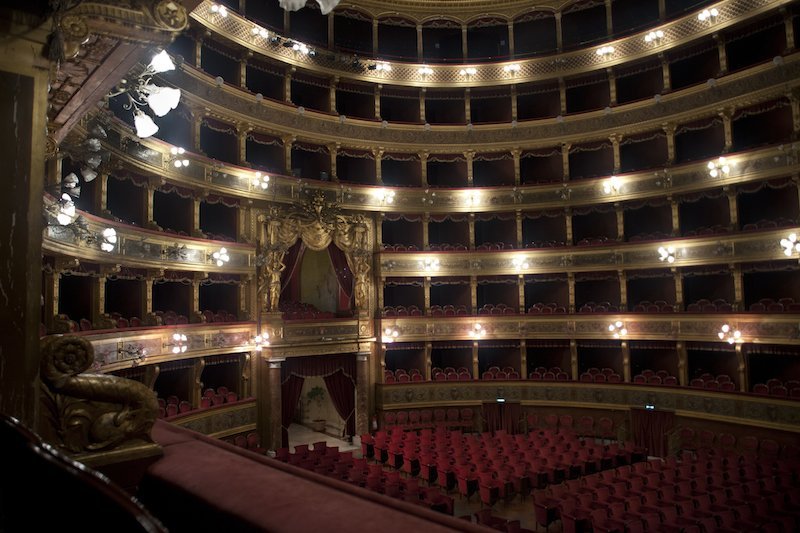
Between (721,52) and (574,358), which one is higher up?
(721,52)

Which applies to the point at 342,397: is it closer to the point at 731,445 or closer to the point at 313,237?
the point at 313,237

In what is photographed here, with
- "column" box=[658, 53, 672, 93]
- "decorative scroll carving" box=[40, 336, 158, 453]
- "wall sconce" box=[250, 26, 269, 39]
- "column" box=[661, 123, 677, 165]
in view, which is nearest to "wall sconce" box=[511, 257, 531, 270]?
"column" box=[661, 123, 677, 165]

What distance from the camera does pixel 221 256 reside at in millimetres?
18359

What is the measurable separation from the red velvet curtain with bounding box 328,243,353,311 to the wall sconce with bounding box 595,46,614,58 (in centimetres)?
1367

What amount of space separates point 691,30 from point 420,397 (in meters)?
17.7

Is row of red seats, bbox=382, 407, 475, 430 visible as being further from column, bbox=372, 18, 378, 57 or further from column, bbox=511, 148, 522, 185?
column, bbox=372, 18, 378, 57

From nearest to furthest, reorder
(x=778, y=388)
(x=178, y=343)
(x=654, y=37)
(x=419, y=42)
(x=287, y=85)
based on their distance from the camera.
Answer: (x=178, y=343) < (x=778, y=388) < (x=654, y=37) < (x=287, y=85) < (x=419, y=42)

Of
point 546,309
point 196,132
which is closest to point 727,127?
point 546,309

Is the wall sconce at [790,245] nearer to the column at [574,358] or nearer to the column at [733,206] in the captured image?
the column at [733,206]

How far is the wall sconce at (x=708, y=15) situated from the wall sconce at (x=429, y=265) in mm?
13539

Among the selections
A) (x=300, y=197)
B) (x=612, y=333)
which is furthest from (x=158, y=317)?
(x=612, y=333)

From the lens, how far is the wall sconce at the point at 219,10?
18.9 m

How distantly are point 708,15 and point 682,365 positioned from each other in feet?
42.4

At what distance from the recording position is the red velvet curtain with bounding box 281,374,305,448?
20.0 m
